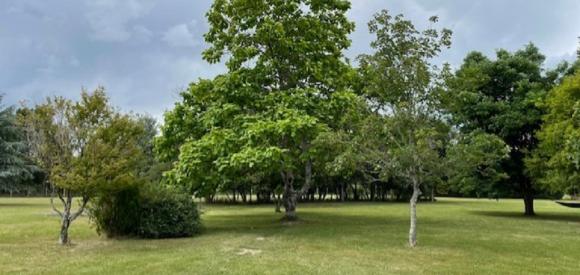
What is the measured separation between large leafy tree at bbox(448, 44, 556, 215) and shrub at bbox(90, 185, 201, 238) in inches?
599

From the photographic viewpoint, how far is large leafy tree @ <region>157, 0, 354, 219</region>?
15.1 m

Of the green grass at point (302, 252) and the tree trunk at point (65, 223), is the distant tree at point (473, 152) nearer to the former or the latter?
the green grass at point (302, 252)

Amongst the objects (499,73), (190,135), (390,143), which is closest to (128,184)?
(190,135)

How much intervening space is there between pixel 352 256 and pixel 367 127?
358 centimetres

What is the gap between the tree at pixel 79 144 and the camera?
41.1ft

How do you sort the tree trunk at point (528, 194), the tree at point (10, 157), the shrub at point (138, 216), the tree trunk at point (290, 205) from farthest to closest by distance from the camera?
the tree at point (10, 157)
the tree trunk at point (528, 194)
the tree trunk at point (290, 205)
the shrub at point (138, 216)

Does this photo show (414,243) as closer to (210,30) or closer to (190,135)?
(190,135)

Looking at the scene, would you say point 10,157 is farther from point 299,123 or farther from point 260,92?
point 299,123

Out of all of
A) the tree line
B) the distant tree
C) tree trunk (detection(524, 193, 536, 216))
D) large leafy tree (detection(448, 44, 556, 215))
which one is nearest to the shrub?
the tree line

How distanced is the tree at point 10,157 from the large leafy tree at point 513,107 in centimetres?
3248

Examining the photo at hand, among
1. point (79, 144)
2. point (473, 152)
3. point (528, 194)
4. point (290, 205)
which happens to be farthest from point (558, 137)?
point (79, 144)

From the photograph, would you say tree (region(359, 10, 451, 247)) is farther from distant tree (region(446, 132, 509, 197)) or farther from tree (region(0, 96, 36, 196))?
tree (region(0, 96, 36, 196))

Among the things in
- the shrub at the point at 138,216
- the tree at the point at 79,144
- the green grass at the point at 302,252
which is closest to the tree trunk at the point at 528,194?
the green grass at the point at 302,252

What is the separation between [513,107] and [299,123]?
15.5 metres
